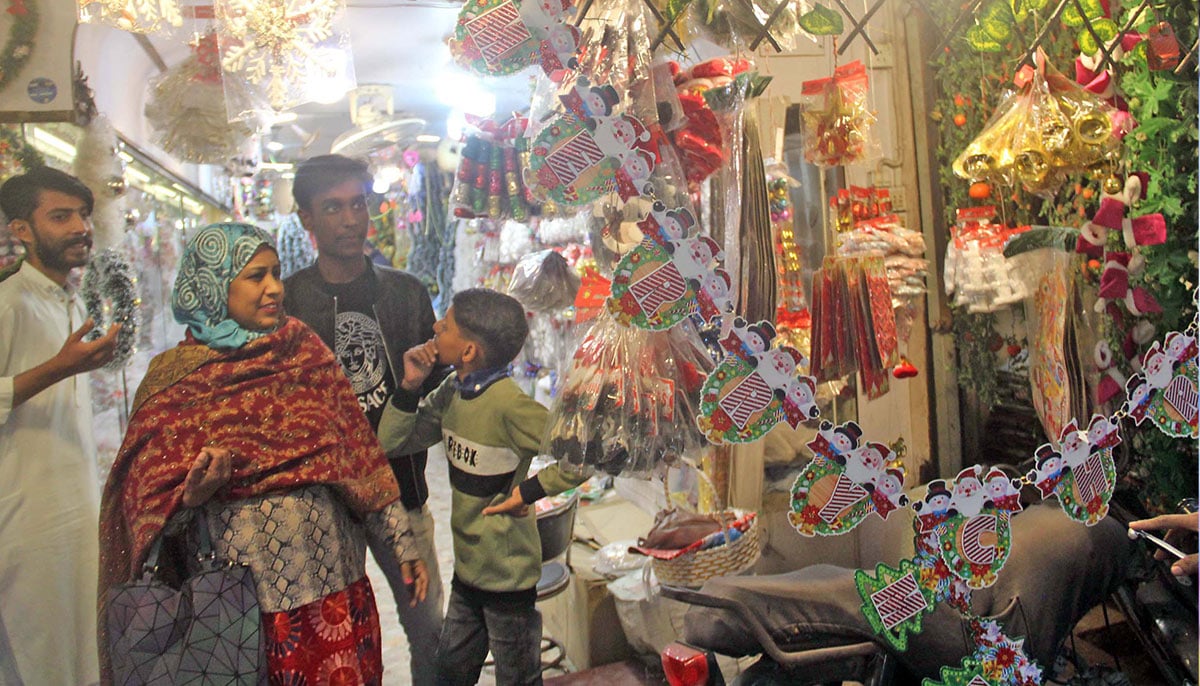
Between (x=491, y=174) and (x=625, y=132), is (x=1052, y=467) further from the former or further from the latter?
(x=491, y=174)

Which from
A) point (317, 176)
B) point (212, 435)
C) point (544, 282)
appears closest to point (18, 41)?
point (317, 176)

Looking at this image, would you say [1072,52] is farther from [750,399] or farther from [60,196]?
[60,196]

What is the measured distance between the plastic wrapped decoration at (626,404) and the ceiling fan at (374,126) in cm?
55

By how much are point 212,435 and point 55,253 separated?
0.41 meters

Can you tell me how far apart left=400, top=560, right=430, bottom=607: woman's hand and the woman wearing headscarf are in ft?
0.43

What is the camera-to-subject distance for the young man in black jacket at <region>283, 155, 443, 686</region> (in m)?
1.53

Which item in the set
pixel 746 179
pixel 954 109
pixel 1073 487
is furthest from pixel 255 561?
pixel 954 109

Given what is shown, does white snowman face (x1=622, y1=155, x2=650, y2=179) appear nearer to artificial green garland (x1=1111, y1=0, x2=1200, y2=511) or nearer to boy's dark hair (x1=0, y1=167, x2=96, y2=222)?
boy's dark hair (x1=0, y1=167, x2=96, y2=222)

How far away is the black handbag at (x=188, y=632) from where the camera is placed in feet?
4.44

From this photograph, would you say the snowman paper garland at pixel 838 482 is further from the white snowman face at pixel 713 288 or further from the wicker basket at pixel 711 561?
the wicker basket at pixel 711 561

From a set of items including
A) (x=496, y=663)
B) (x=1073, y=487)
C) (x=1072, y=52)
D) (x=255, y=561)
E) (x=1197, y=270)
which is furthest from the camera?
(x=1072, y=52)

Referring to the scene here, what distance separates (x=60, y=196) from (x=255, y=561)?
707 mm

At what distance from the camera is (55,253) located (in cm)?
141

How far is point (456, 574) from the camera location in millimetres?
1650
